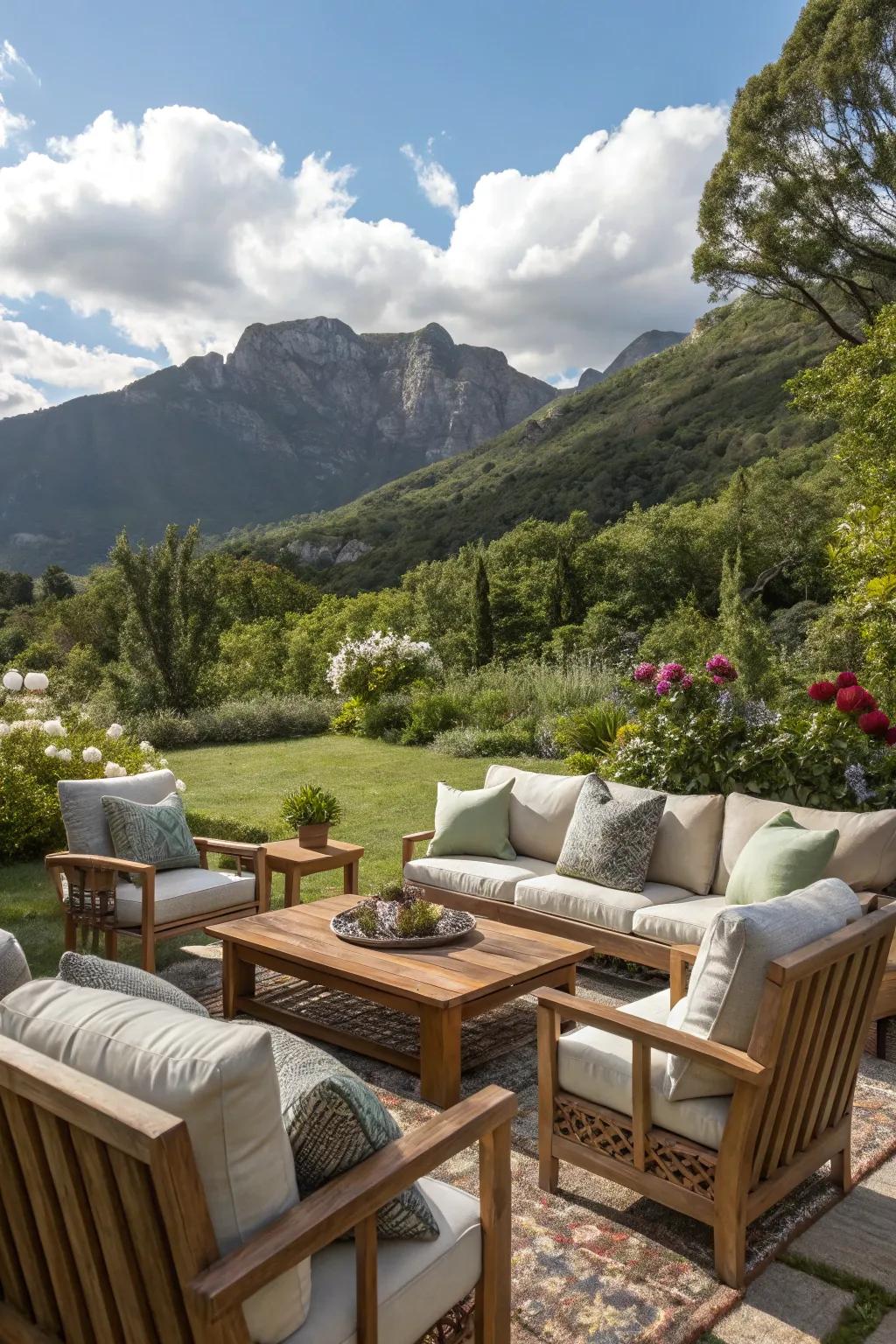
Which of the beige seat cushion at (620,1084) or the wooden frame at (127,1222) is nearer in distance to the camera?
the wooden frame at (127,1222)

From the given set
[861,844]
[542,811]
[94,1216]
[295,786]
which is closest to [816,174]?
[295,786]

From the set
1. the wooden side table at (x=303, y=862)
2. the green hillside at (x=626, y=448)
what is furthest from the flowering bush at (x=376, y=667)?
the green hillside at (x=626, y=448)

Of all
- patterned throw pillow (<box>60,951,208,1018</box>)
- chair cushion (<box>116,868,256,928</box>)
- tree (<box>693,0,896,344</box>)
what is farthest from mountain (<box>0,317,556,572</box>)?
patterned throw pillow (<box>60,951,208,1018</box>)

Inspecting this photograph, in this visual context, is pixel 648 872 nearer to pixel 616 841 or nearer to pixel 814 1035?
pixel 616 841

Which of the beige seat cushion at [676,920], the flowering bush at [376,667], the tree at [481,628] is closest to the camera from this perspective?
the beige seat cushion at [676,920]

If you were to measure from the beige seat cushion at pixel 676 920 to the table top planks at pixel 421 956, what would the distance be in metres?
0.41

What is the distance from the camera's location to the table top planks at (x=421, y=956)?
330 cm

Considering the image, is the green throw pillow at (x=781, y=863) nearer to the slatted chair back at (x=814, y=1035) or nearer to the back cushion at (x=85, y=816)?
the slatted chair back at (x=814, y=1035)

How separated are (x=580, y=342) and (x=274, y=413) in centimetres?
5832

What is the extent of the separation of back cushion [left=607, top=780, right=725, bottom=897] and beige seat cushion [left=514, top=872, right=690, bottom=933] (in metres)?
0.06

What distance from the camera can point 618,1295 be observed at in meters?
2.27

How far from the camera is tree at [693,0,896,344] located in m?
12.4

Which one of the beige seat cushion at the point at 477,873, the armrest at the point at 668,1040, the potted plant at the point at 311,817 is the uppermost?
the armrest at the point at 668,1040

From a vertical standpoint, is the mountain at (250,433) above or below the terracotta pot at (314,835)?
above
